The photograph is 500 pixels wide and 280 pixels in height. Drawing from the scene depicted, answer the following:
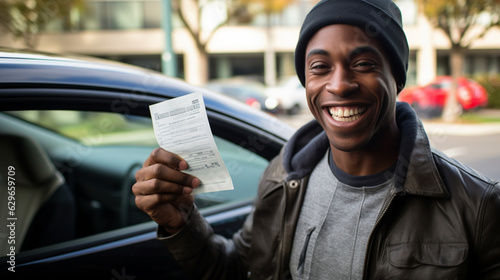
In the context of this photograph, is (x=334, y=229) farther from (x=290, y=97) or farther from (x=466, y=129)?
(x=290, y=97)

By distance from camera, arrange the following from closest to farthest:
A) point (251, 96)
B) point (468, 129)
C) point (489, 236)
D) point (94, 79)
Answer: point (489, 236) → point (94, 79) → point (468, 129) → point (251, 96)

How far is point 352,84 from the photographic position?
1.31 meters

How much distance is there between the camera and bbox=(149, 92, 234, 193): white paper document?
4.17 ft

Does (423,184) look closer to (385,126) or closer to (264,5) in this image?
(385,126)

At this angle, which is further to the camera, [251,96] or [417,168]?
[251,96]

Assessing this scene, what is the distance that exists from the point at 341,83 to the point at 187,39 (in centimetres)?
2392

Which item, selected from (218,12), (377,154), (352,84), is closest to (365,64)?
(352,84)

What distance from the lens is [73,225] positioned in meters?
2.09

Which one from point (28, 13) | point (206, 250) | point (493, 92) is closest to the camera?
point (206, 250)

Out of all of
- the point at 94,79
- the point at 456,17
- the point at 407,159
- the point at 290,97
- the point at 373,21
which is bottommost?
the point at 290,97

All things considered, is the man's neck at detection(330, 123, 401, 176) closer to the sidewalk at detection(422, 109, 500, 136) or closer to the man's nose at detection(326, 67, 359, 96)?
the man's nose at detection(326, 67, 359, 96)

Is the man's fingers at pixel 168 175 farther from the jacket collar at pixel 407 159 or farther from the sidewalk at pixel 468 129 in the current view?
the sidewalk at pixel 468 129

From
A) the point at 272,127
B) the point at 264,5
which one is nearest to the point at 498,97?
the point at 264,5

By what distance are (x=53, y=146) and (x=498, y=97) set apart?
16.3m
